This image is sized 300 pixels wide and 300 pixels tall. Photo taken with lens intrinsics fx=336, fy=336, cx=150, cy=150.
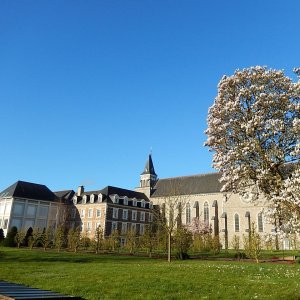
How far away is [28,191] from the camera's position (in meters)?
56.4

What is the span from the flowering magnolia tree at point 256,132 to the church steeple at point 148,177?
194 ft

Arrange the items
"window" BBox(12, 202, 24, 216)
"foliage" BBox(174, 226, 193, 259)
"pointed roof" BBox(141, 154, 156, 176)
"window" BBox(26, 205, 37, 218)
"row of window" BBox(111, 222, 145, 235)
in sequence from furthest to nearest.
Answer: "pointed roof" BBox(141, 154, 156, 176) → "row of window" BBox(111, 222, 145, 235) → "window" BBox(26, 205, 37, 218) → "window" BBox(12, 202, 24, 216) → "foliage" BBox(174, 226, 193, 259)

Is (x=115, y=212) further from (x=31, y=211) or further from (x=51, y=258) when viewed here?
(x=51, y=258)

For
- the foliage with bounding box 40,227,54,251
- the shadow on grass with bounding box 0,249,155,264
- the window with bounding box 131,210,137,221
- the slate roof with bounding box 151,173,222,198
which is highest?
the slate roof with bounding box 151,173,222,198

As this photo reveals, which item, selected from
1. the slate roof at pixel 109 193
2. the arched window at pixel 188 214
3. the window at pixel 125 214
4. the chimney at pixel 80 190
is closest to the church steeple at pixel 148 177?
the slate roof at pixel 109 193

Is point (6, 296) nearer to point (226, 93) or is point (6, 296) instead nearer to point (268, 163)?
point (268, 163)

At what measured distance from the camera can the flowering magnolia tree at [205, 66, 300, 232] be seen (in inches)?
475

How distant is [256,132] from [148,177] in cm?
6140

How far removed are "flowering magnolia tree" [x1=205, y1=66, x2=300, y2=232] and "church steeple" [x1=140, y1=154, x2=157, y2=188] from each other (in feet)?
194

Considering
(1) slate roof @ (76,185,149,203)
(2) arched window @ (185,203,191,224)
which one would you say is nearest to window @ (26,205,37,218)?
(1) slate roof @ (76,185,149,203)

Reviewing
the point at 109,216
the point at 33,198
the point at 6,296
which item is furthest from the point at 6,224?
the point at 6,296

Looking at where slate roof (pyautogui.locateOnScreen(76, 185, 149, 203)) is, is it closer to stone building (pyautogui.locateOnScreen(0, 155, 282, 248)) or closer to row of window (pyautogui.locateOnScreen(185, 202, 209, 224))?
stone building (pyautogui.locateOnScreen(0, 155, 282, 248))

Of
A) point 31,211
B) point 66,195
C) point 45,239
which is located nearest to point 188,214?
point 66,195

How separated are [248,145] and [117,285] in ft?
21.6
